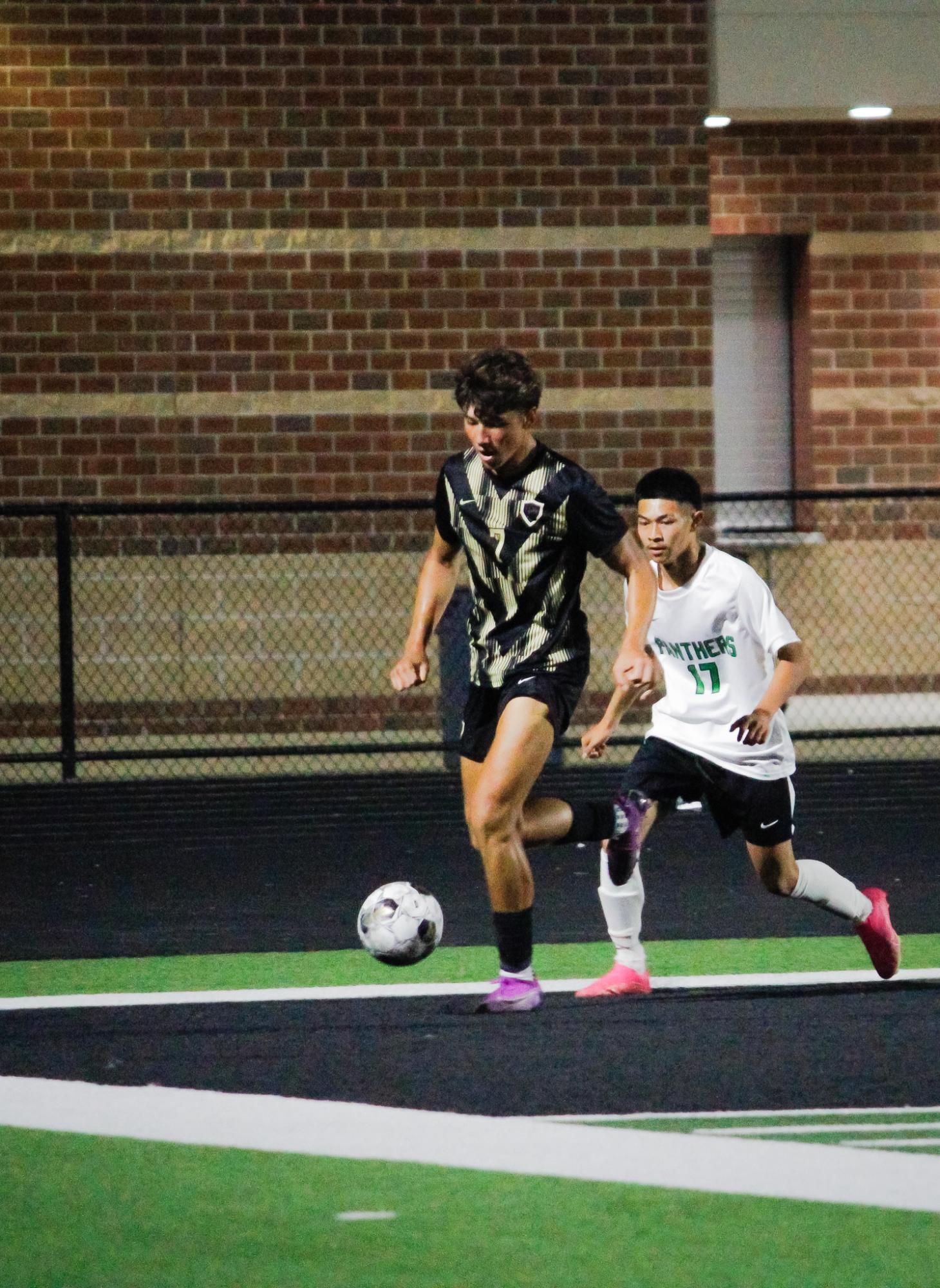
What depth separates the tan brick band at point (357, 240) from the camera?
15164 millimetres

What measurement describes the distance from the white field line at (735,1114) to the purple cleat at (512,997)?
4.57ft

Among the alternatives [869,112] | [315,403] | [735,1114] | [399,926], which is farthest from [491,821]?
[869,112]

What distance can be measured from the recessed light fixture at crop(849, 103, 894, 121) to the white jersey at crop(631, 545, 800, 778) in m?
9.33

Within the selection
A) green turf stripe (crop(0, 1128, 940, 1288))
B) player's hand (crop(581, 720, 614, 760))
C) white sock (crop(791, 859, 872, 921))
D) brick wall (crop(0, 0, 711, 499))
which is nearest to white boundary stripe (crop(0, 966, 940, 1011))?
white sock (crop(791, 859, 872, 921))

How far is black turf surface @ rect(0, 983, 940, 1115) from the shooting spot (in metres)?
5.73

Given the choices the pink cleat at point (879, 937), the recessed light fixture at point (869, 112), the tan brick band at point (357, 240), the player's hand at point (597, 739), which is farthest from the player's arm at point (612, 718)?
the recessed light fixture at point (869, 112)

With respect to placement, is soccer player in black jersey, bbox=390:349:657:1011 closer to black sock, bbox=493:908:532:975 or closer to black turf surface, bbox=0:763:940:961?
black sock, bbox=493:908:532:975

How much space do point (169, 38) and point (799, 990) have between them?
10.1 m

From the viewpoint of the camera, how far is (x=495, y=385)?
21.5 ft

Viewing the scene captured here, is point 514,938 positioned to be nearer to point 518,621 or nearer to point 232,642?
point 518,621

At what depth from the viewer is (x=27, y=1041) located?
6598mm

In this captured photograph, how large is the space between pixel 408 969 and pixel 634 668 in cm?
198

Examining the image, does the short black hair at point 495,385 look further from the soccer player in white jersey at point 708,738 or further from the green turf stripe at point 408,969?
the green turf stripe at point 408,969

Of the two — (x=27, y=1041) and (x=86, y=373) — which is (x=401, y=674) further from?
(x=86, y=373)
